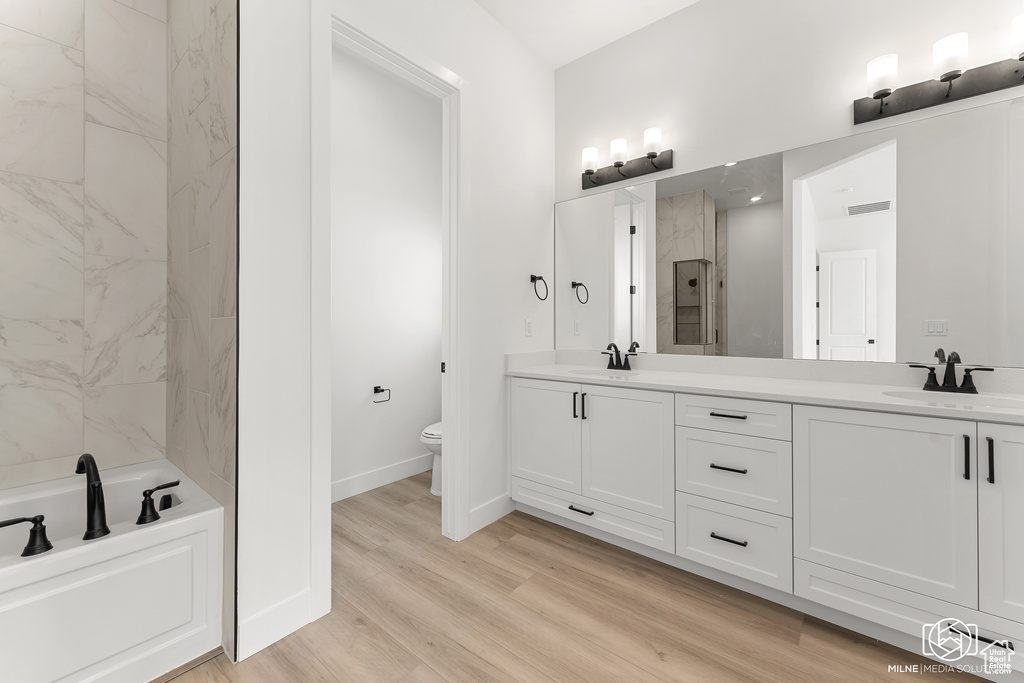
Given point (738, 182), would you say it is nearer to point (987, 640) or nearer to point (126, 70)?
point (987, 640)

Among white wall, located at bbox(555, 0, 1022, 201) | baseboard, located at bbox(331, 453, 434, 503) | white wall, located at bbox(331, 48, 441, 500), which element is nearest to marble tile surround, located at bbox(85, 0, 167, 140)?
white wall, located at bbox(331, 48, 441, 500)

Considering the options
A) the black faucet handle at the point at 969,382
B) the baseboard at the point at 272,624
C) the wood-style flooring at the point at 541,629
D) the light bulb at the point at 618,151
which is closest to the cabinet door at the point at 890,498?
the wood-style flooring at the point at 541,629

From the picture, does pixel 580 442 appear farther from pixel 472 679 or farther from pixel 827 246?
Result: pixel 827 246

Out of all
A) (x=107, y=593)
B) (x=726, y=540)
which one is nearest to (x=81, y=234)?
(x=107, y=593)

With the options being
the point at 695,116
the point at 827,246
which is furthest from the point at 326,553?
the point at 695,116

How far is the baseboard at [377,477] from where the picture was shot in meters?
2.74

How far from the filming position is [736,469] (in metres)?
1.72

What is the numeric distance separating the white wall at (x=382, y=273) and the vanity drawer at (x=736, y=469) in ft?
6.60

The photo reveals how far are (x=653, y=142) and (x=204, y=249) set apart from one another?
90.7 inches

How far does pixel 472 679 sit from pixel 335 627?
580 mm

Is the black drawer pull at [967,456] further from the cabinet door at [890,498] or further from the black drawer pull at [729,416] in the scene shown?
the black drawer pull at [729,416]

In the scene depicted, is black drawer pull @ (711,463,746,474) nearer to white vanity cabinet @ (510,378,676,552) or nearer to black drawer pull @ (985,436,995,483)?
white vanity cabinet @ (510,378,676,552)

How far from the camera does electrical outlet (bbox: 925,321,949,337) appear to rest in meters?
1.71

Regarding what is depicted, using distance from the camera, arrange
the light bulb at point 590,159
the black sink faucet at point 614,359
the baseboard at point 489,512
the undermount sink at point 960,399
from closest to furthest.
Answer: the undermount sink at point 960,399 → the baseboard at point 489,512 → the black sink faucet at point 614,359 → the light bulb at point 590,159
